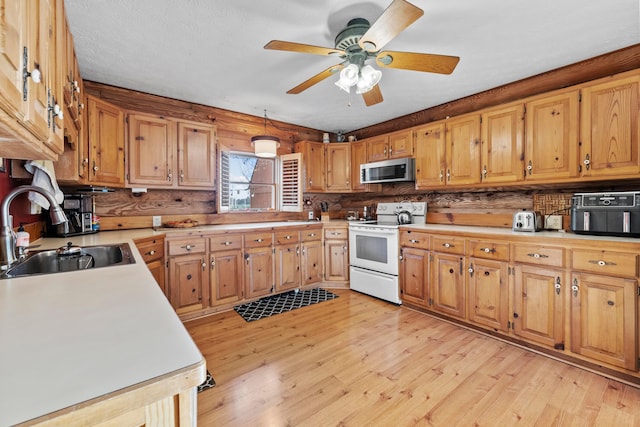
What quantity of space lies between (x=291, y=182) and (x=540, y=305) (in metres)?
3.04

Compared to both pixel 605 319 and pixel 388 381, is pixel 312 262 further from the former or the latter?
pixel 605 319

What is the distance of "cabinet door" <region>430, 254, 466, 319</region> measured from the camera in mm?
2795

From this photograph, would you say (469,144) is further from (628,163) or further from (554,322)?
(554,322)

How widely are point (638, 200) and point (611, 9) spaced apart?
4.27 ft

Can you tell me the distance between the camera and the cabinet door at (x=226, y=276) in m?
3.11

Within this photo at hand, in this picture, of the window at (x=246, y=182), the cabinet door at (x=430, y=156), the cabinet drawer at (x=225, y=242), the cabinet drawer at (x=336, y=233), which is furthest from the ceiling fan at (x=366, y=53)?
the cabinet drawer at (x=336, y=233)

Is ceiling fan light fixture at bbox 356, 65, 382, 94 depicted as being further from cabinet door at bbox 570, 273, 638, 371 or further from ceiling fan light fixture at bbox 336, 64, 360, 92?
cabinet door at bbox 570, 273, 638, 371

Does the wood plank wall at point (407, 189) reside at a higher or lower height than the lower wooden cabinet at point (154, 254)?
higher

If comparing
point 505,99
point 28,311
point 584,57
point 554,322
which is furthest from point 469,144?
point 28,311

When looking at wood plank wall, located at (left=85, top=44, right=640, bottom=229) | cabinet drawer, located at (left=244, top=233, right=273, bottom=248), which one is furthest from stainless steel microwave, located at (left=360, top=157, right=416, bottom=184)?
cabinet drawer, located at (left=244, top=233, right=273, bottom=248)

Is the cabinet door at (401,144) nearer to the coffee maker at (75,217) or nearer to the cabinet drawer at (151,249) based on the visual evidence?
the cabinet drawer at (151,249)

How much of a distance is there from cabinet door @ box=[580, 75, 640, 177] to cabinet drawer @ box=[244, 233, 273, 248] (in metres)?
3.07

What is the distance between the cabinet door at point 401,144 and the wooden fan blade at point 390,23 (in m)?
1.91

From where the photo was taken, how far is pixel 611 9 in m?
1.85
